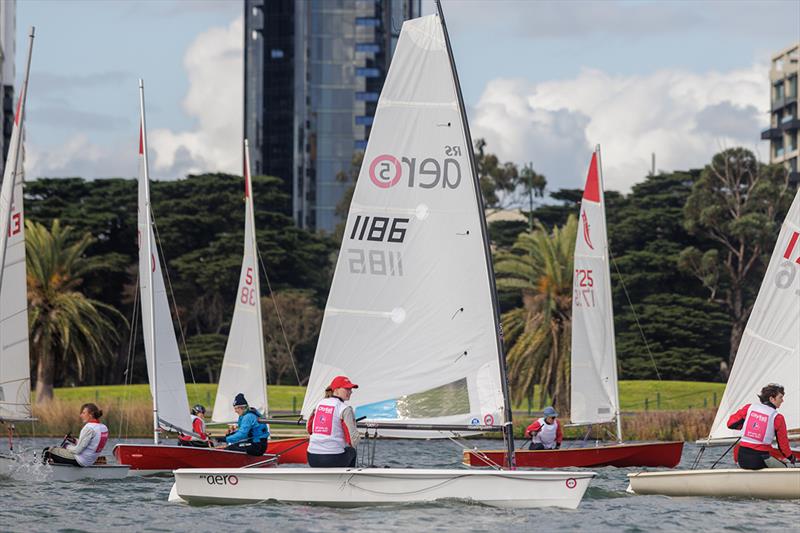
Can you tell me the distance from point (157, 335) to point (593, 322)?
11.1 metres

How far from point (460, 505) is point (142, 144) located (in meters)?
15.4

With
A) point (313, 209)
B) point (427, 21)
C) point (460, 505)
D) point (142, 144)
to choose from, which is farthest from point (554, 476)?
point (313, 209)

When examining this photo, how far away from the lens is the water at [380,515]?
17328mm

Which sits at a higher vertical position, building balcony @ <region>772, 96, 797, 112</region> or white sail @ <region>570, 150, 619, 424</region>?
building balcony @ <region>772, 96, 797, 112</region>

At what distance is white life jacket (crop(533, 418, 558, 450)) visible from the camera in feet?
98.9

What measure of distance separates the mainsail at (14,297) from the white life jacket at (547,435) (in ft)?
34.7

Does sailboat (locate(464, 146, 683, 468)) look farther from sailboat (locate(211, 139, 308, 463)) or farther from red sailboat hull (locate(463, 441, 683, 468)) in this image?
sailboat (locate(211, 139, 308, 463))

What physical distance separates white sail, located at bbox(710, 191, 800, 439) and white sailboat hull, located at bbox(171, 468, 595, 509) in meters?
5.84

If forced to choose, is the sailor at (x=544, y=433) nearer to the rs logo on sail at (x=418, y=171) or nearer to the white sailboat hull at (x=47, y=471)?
the white sailboat hull at (x=47, y=471)

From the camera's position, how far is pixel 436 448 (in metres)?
43.9

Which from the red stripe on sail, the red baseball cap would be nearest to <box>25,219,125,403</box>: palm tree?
the red stripe on sail

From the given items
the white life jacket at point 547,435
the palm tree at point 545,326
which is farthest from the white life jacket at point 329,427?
the palm tree at point 545,326

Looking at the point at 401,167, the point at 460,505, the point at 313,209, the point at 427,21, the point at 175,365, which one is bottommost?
the point at 460,505

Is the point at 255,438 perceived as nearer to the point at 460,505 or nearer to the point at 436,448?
the point at 460,505
